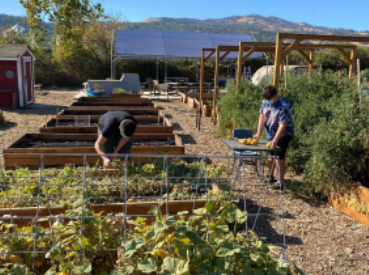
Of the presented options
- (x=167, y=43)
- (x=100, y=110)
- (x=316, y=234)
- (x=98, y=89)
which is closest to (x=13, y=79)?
(x=98, y=89)

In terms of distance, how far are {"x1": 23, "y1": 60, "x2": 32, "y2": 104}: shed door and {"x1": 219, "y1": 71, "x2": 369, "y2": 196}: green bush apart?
11.8m

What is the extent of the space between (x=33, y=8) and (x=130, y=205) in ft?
116

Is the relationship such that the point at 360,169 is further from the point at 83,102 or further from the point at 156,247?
the point at 83,102

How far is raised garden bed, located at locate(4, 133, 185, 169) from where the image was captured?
673 centimetres

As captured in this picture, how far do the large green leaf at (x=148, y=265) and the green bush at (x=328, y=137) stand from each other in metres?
3.55

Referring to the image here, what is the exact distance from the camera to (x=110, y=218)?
279cm

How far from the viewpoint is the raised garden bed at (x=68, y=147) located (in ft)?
22.1

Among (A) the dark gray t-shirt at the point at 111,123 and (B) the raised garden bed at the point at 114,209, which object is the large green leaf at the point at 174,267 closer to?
(B) the raised garden bed at the point at 114,209

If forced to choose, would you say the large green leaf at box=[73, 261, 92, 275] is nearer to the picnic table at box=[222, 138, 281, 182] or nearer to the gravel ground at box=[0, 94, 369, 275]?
the gravel ground at box=[0, 94, 369, 275]

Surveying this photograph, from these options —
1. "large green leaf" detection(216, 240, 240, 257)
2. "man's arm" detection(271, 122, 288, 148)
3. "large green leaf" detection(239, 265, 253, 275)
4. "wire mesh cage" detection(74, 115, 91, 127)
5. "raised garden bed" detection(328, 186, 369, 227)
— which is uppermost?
"man's arm" detection(271, 122, 288, 148)

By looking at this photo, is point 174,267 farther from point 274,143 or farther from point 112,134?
point 112,134

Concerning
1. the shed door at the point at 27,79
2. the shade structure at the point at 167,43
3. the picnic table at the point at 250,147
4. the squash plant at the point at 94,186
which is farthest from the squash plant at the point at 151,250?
the shade structure at the point at 167,43

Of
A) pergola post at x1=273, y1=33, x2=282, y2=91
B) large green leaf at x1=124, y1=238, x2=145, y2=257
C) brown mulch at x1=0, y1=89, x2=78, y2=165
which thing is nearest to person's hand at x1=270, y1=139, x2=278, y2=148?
pergola post at x1=273, y1=33, x2=282, y2=91

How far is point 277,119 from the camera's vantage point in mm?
5477
